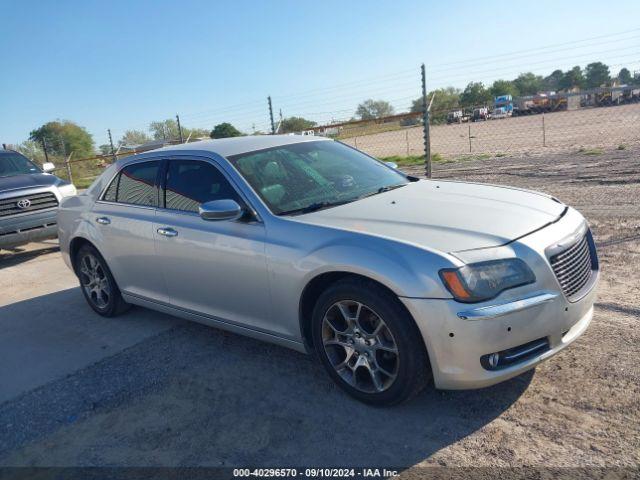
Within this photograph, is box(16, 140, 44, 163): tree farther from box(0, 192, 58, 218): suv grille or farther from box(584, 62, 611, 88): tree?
box(584, 62, 611, 88): tree

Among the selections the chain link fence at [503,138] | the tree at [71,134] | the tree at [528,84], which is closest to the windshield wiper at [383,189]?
the chain link fence at [503,138]

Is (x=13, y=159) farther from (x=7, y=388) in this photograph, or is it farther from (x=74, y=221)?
(x=7, y=388)

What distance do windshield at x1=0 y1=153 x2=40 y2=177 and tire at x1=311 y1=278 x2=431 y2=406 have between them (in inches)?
324

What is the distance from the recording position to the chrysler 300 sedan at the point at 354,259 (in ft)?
9.73

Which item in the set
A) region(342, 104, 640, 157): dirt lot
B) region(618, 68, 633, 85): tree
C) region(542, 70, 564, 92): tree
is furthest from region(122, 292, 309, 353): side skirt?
region(542, 70, 564, 92): tree

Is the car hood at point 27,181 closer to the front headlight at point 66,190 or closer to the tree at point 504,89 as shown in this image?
the front headlight at point 66,190

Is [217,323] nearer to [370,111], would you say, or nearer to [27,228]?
[27,228]

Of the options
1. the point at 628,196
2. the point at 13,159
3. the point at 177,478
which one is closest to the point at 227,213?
the point at 177,478

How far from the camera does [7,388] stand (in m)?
4.23

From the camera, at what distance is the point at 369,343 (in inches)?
130

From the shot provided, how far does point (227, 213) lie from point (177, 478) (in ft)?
5.44

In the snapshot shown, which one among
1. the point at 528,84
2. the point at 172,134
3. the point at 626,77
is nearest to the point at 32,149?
the point at 172,134

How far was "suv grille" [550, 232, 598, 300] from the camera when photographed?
3.17m

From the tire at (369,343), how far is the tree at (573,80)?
10181cm
